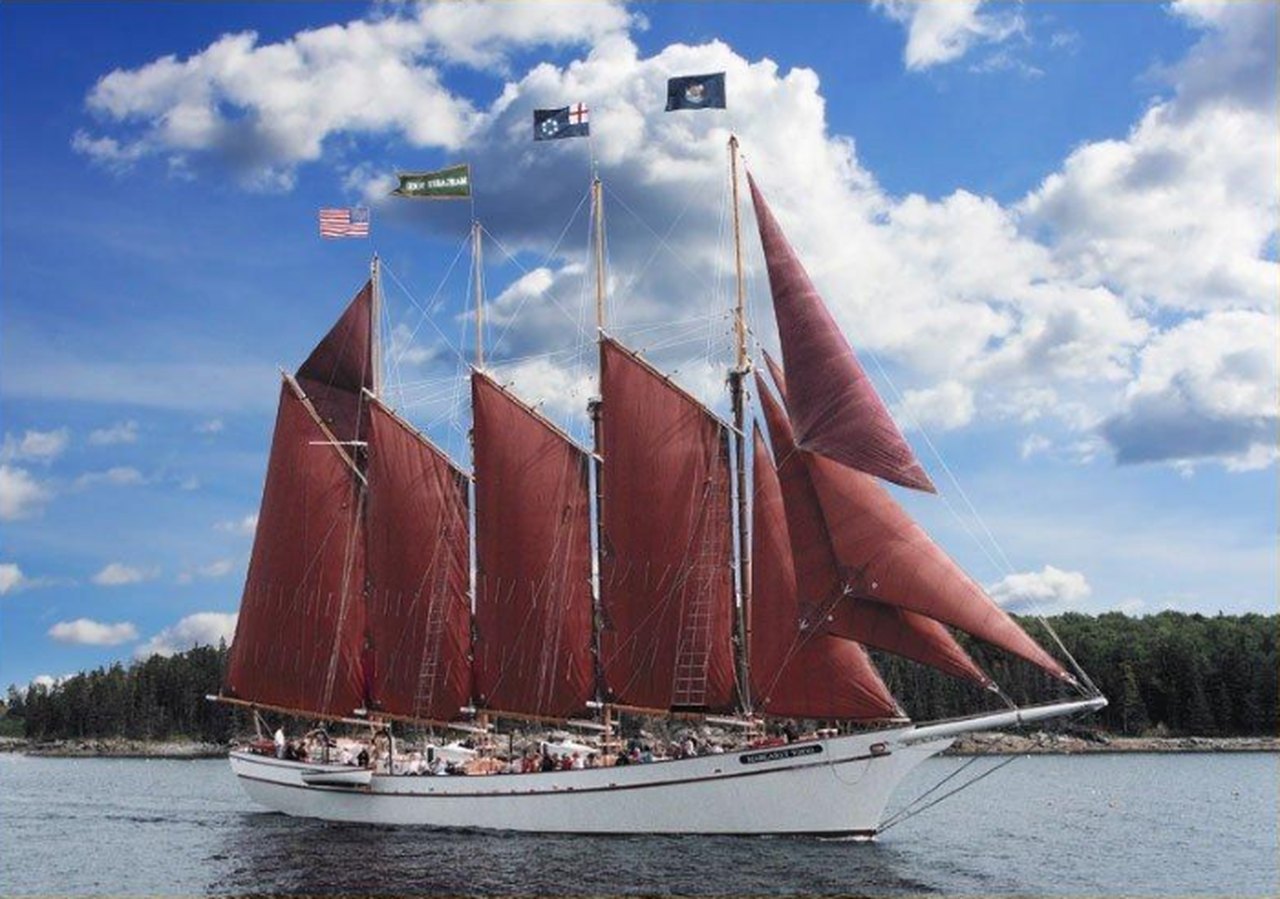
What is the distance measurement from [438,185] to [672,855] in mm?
35557

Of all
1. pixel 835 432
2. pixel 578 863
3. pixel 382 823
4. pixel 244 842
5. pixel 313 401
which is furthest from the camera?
pixel 313 401

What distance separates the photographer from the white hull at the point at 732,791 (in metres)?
45.0

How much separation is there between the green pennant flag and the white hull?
91.9ft

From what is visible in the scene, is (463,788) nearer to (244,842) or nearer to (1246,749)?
(244,842)

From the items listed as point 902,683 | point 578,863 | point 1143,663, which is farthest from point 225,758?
point 578,863

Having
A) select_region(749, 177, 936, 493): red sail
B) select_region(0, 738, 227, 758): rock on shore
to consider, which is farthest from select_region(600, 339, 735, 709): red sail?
select_region(0, 738, 227, 758): rock on shore

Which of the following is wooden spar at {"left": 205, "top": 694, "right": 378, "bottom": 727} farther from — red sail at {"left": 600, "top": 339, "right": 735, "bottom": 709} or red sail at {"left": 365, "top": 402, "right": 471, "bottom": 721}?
red sail at {"left": 600, "top": 339, "right": 735, "bottom": 709}

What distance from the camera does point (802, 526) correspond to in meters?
46.5

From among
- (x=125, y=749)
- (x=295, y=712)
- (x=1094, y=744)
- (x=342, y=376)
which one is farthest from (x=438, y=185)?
(x=125, y=749)

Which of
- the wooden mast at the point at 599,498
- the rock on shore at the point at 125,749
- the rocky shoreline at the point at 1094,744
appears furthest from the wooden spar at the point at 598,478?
the rock on shore at the point at 125,749

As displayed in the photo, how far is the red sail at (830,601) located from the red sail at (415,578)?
18827 mm

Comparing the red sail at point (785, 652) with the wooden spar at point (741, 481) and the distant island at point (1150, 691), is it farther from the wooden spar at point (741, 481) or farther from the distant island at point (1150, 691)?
the distant island at point (1150, 691)

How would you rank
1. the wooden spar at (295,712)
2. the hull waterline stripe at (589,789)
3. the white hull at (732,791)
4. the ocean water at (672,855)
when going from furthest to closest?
the wooden spar at (295,712) → the hull waterline stripe at (589,789) → the white hull at (732,791) → the ocean water at (672,855)

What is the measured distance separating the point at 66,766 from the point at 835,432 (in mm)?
120427
